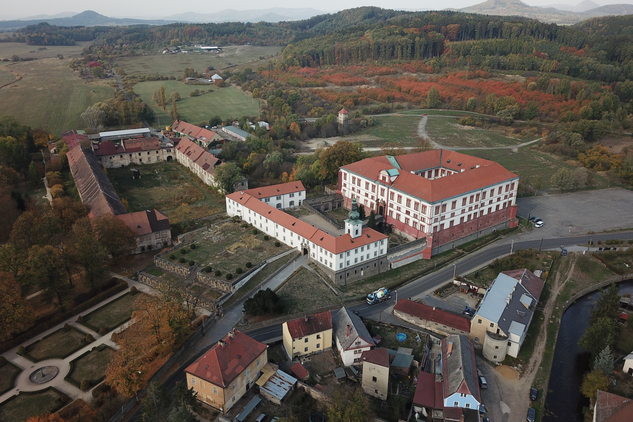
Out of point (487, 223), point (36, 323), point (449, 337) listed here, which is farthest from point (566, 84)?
point (36, 323)

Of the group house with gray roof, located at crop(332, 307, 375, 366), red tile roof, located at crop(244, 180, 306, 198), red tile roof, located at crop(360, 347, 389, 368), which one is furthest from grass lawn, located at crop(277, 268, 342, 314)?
red tile roof, located at crop(244, 180, 306, 198)

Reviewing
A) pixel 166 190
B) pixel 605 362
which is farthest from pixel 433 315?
pixel 166 190

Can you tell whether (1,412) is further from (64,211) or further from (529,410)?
(529,410)

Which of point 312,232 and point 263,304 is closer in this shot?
point 263,304

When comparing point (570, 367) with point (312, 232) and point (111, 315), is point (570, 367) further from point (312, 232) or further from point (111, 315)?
point (111, 315)

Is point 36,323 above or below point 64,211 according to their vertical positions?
below

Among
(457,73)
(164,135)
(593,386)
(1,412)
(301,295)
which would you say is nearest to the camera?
(1,412)
